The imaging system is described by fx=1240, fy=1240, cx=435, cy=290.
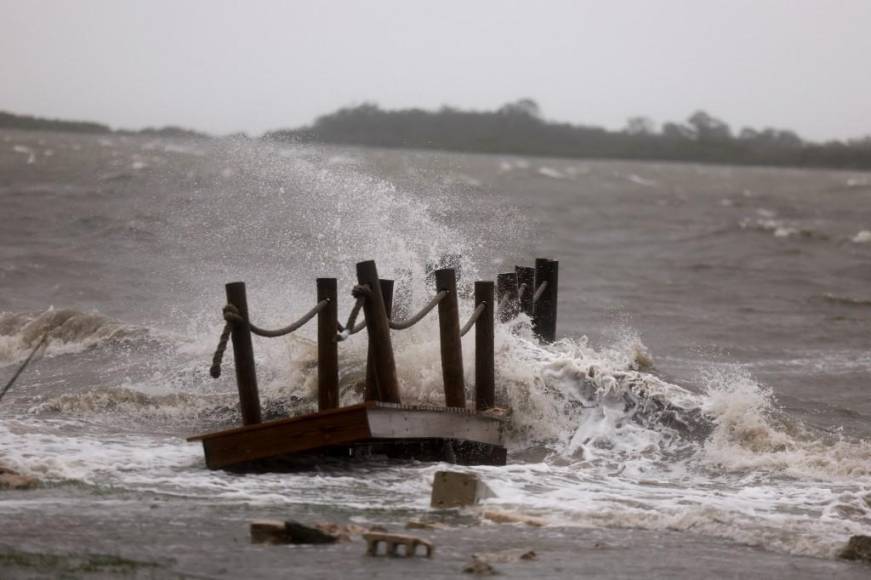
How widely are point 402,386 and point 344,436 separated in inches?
119

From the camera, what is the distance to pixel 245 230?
22.6 metres

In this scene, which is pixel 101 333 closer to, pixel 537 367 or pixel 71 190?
pixel 537 367

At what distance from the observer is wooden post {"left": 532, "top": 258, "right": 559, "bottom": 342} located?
13375 millimetres

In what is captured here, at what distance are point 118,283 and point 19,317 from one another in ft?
14.2

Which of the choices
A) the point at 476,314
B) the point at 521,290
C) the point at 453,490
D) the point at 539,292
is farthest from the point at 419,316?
the point at 539,292

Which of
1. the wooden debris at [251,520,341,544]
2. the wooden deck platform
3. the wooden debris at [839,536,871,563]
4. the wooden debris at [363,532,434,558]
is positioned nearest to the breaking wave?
the wooden deck platform

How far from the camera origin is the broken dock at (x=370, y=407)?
8.59 m

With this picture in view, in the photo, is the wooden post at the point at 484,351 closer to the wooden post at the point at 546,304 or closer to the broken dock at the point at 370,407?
the broken dock at the point at 370,407

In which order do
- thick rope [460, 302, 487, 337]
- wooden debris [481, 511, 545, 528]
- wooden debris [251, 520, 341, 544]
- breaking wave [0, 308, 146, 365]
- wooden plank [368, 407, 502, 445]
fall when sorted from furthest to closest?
breaking wave [0, 308, 146, 365] < thick rope [460, 302, 487, 337] < wooden plank [368, 407, 502, 445] < wooden debris [481, 511, 545, 528] < wooden debris [251, 520, 341, 544]

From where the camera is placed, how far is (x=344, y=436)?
859 cm

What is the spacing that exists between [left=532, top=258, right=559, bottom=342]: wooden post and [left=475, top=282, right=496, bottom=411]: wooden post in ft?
9.77

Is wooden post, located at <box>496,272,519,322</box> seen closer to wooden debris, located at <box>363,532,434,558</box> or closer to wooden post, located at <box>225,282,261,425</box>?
wooden post, located at <box>225,282,261,425</box>

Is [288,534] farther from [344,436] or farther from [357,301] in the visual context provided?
[357,301]

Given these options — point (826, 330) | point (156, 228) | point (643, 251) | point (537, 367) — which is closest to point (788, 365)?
point (826, 330)
